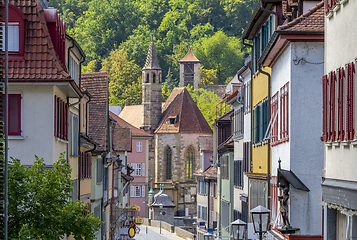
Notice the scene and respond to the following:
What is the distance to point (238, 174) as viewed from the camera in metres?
35.1

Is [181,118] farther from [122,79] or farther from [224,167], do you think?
[224,167]

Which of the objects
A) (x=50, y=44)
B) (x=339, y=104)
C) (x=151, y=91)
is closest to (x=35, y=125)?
(x=50, y=44)

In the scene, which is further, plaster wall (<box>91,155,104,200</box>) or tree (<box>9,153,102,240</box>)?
plaster wall (<box>91,155,104,200</box>)

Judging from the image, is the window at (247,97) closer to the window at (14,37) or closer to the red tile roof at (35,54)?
the red tile roof at (35,54)

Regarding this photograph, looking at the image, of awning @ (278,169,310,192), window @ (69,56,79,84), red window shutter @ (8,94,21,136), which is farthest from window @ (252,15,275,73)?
red window shutter @ (8,94,21,136)

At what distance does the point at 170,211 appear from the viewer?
8344 centimetres

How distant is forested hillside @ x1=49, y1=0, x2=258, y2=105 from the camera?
490 ft

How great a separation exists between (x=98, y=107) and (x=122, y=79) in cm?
10554

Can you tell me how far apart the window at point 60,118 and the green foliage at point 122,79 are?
360ft

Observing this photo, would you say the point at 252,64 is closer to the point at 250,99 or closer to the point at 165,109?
the point at 250,99

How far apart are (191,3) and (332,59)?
535ft

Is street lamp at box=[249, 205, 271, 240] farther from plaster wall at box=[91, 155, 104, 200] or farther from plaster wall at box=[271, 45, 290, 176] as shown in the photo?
plaster wall at box=[91, 155, 104, 200]

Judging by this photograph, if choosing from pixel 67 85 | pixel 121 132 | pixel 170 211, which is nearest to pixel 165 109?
pixel 170 211

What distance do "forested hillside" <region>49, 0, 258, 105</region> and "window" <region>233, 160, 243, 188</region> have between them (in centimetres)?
10126
